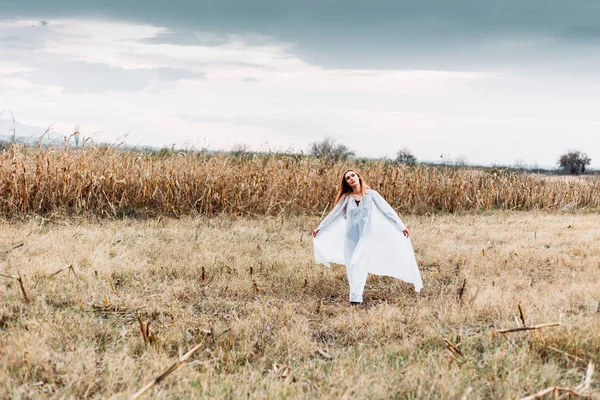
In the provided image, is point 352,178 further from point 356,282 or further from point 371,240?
point 356,282

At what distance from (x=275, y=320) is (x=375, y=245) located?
1758 mm

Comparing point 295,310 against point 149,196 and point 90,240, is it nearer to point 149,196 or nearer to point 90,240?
point 90,240

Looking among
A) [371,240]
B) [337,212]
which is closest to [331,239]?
[337,212]

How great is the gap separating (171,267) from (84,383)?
345 centimetres

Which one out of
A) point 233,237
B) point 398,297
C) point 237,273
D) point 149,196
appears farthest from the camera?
point 149,196

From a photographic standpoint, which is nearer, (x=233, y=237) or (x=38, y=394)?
(x=38, y=394)

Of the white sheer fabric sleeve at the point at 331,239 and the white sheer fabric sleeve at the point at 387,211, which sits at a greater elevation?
the white sheer fabric sleeve at the point at 387,211

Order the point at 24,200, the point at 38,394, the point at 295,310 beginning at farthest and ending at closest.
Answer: the point at 24,200 < the point at 295,310 < the point at 38,394

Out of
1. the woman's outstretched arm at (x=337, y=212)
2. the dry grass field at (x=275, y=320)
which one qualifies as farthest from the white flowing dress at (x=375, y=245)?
the dry grass field at (x=275, y=320)

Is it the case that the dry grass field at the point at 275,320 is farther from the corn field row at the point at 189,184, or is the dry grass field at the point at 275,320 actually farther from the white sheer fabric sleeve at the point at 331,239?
the corn field row at the point at 189,184

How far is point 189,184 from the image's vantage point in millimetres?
12141

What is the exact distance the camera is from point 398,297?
22.0 feet

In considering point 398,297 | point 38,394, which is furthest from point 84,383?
point 398,297

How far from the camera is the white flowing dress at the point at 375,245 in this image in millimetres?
6398
